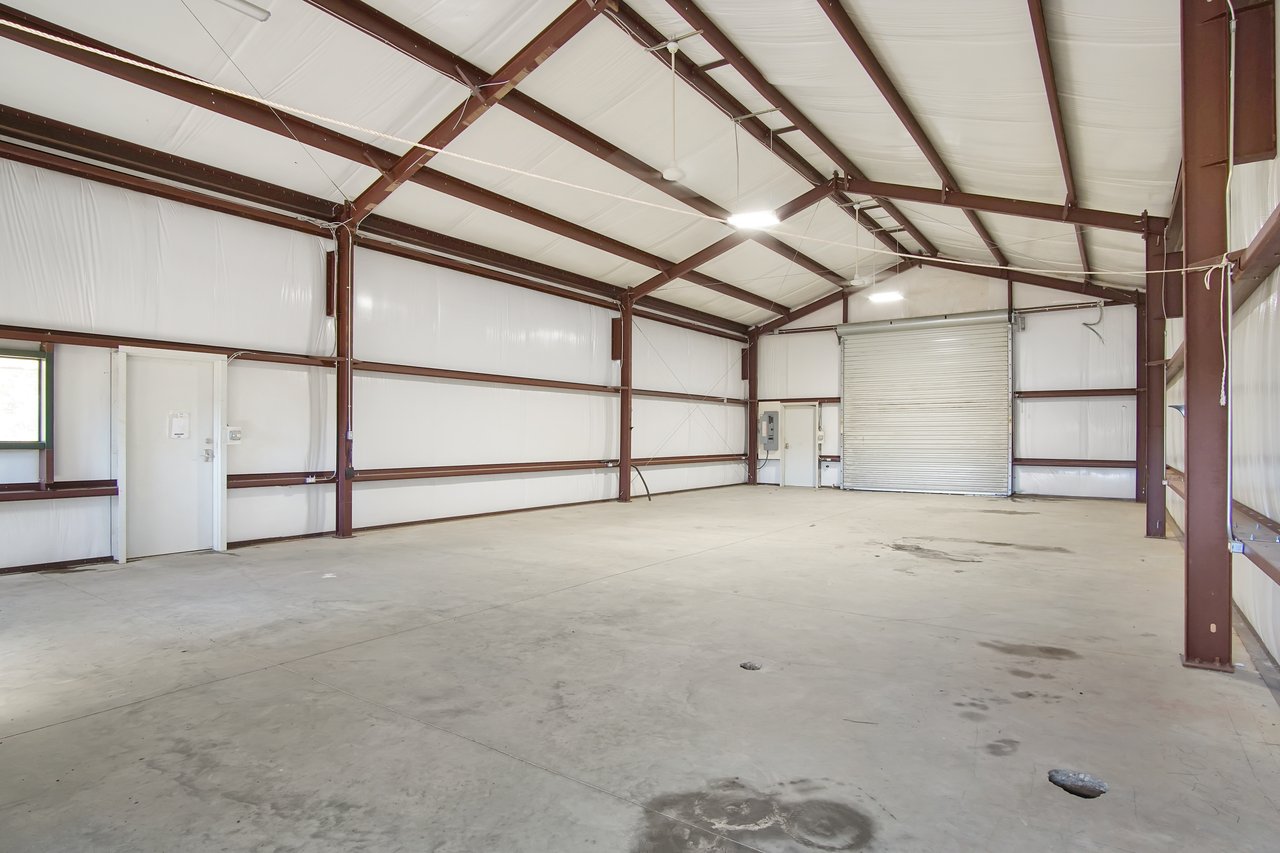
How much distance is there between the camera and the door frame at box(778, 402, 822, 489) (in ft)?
55.5

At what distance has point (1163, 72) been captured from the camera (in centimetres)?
541

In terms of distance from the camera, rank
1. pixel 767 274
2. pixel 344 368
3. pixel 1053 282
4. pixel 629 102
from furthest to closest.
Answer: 1. pixel 767 274
2. pixel 1053 282
3. pixel 344 368
4. pixel 629 102

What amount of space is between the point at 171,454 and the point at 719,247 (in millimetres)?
8746

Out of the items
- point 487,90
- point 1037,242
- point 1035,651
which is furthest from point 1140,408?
point 487,90

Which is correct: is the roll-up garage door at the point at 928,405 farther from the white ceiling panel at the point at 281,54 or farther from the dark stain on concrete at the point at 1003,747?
the dark stain on concrete at the point at 1003,747

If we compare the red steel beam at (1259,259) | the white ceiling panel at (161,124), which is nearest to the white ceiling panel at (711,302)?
the white ceiling panel at (161,124)

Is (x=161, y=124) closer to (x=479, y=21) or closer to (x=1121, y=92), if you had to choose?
(x=479, y=21)

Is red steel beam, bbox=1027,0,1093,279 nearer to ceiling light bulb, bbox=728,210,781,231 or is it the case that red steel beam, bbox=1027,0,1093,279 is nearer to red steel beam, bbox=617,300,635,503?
ceiling light bulb, bbox=728,210,781,231

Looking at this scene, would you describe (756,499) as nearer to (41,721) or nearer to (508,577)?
(508,577)

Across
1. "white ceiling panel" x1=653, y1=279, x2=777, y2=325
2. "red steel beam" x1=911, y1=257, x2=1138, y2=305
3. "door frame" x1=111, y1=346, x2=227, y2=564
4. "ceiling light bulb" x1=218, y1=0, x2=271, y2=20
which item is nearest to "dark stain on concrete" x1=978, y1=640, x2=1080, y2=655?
"ceiling light bulb" x1=218, y1=0, x2=271, y2=20

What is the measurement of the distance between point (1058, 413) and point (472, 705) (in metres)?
14.6

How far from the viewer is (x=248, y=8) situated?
5.15 metres

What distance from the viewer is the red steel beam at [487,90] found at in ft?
19.8

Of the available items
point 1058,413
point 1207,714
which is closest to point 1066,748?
point 1207,714
